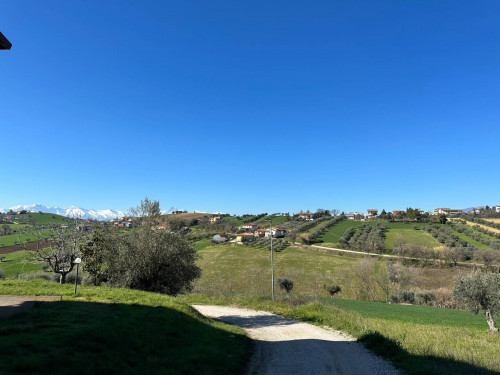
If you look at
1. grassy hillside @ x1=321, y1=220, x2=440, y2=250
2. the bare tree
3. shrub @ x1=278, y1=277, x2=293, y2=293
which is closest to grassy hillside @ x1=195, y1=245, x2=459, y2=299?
shrub @ x1=278, y1=277, x2=293, y2=293

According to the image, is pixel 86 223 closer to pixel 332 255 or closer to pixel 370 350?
pixel 370 350

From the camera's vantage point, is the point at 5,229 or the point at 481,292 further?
the point at 5,229

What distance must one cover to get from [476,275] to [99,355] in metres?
43.7

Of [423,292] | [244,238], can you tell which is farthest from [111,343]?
[244,238]

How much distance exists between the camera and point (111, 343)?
10.2m

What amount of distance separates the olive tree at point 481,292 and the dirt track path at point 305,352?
26.3 m

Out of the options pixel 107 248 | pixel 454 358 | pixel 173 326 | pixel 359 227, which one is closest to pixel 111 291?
pixel 107 248

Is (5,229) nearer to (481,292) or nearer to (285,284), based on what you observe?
(285,284)

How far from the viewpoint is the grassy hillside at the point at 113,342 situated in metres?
7.82

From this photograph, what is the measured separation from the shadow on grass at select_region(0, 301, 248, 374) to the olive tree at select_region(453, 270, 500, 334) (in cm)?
3396

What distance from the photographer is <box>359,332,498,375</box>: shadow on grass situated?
11.1 metres

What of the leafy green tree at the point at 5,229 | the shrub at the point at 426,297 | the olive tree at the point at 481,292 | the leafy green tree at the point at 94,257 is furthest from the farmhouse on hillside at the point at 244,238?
the leafy green tree at the point at 5,229

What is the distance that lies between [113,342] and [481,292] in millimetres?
42049

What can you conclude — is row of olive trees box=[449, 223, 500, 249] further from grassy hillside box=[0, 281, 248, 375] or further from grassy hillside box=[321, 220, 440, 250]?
grassy hillside box=[0, 281, 248, 375]
